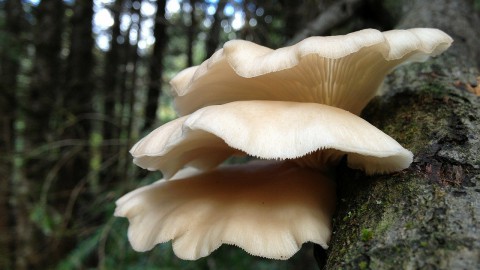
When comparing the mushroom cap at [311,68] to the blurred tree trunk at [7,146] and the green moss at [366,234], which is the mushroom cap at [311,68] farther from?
the blurred tree trunk at [7,146]

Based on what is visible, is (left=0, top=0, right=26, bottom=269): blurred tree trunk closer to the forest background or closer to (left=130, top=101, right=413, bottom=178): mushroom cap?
the forest background

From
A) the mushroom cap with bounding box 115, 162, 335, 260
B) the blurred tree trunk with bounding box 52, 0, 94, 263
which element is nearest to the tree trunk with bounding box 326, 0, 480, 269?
the mushroom cap with bounding box 115, 162, 335, 260

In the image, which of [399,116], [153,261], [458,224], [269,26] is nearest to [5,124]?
[153,261]

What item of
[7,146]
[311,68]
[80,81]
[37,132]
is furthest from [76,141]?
[311,68]

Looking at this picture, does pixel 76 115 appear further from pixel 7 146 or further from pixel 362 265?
A: pixel 362 265

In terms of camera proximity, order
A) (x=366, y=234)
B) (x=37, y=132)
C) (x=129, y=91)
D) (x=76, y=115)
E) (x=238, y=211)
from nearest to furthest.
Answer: (x=366, y=234), (x=238, y=211), (x=37, y=132), (x=76, y=115), (x=129, y=91)

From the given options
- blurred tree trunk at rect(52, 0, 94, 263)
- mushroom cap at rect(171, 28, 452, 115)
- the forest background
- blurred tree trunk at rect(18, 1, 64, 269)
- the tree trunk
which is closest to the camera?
the tree trunk

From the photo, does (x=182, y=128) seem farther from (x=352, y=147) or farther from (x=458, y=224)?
(x=458, y=224)
